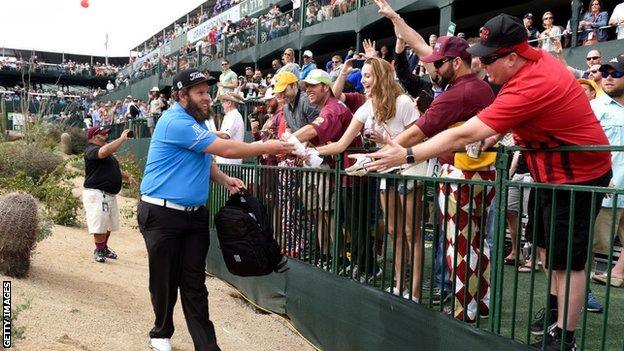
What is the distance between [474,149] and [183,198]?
2.14m

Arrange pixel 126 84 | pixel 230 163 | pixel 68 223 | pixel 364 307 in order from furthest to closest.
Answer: pixel 126 84, pixel 68 223, pixel 230 163, pixel 364 307

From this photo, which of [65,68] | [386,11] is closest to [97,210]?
[386,11]

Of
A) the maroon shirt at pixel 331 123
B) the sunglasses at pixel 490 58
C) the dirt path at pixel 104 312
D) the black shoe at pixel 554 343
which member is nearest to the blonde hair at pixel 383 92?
the maroon shirt at pixel 331 123

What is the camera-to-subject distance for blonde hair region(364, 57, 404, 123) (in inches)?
203

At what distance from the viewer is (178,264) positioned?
16.2 feet

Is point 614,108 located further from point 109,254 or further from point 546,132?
point 109,254

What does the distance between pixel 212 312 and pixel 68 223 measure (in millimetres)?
5759

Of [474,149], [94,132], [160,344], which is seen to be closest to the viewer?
[474,149]

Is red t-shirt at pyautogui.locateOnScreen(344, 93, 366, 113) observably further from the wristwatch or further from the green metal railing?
the wristwatch

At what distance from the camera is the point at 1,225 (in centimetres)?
633

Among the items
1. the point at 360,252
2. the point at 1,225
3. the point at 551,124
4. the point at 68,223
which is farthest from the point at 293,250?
the point at 68,223

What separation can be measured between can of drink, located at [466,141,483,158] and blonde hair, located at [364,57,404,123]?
116 cm

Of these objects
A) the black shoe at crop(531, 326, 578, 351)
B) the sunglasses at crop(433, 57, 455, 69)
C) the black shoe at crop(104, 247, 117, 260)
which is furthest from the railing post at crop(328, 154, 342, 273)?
the black shoe at crop(104, 247, 117, 260)

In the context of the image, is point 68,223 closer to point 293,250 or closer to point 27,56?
point 293,250
